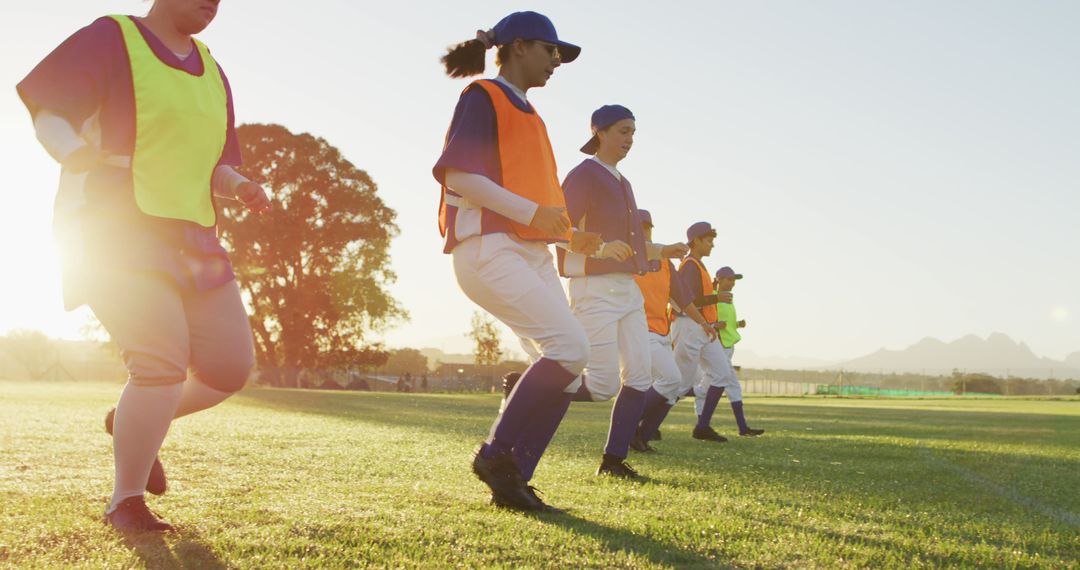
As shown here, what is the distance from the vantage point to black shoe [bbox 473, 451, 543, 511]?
3979 millimetres

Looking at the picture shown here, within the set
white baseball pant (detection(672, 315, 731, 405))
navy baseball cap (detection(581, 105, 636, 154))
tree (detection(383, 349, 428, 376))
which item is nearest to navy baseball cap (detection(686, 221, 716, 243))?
white baseball pant (detection(672, 315, 731, 405))

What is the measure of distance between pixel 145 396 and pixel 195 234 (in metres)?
0.63

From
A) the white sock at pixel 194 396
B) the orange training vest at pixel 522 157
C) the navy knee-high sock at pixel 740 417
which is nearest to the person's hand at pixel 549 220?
the orange training vest at pixel 522 157

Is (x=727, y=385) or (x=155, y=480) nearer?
(x=155, y=480)

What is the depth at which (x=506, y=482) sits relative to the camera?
402 cm

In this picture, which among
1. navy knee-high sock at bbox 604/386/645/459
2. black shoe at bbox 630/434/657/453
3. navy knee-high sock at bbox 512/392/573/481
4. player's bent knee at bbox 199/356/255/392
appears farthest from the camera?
black shoe at bbox 630/434/657/453

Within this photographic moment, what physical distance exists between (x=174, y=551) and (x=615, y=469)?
3.25m

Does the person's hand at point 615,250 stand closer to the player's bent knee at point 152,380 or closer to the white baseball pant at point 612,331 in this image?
the white baseball pant at point 612,331

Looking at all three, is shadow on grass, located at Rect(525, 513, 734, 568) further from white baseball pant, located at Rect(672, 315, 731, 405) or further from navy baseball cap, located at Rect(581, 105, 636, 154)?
white baseball pant, located at Rect(672, 315, 731, 405)

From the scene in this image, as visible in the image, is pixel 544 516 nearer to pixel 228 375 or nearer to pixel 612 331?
pixel 228 375

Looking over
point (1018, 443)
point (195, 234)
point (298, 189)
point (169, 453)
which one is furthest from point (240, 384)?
point (298, 189)

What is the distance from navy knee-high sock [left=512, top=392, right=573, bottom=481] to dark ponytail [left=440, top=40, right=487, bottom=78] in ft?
5.43

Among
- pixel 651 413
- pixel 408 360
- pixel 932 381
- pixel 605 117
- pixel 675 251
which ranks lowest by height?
pixel 651 413

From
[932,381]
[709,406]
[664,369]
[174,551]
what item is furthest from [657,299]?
[932,381]
